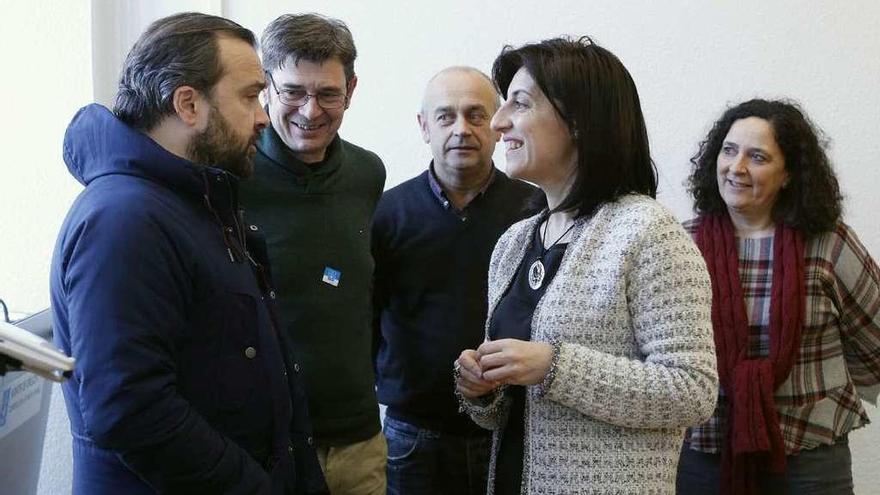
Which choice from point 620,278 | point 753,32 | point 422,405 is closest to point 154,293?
point 620,278

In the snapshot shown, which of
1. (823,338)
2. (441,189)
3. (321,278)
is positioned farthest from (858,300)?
(321,278)

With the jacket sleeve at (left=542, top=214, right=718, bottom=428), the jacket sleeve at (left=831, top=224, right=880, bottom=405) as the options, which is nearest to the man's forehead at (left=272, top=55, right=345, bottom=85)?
the jacket sleeve at (left=542, top=214, right=718, bottom=428)

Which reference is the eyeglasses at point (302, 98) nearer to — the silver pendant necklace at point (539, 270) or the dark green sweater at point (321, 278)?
the dark green sweater at point (321, 278)

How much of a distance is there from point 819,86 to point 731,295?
101 cm

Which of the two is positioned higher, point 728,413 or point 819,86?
point 819,86

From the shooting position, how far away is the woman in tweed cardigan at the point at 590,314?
1.34m

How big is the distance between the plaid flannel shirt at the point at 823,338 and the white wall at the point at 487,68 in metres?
0.72

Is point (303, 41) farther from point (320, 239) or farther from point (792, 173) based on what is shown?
point (792, 173)

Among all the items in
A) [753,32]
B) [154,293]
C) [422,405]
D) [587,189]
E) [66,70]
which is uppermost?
[753,32]

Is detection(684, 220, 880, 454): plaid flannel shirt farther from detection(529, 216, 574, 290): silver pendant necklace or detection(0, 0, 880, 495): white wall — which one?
detection(529, 216, 574, 290): silver pendant necklace

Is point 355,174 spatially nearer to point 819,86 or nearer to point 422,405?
point 422,405

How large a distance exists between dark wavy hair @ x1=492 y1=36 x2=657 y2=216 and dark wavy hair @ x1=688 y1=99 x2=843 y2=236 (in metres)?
0.85

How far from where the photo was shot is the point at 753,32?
284cm

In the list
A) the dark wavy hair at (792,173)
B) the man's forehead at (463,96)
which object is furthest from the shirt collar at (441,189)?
the dark wavy hair at (792,173)
